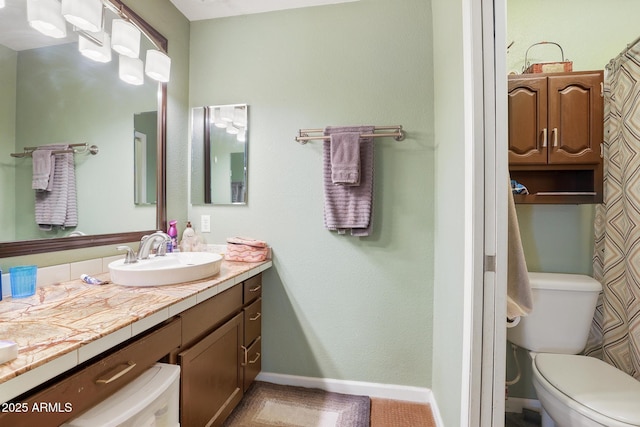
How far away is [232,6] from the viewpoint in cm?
182

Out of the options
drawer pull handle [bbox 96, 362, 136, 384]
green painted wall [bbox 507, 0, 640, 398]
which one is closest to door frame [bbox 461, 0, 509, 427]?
green painted wall [bbox 507, 0, 640, 398]

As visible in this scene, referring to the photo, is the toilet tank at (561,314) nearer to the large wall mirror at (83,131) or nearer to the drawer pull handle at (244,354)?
the drawer pull handle at (244,354)

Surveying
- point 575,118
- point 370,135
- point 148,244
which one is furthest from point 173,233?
point 575,118

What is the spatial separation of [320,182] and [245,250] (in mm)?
668

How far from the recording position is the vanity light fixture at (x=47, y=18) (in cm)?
108

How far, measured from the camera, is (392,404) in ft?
5.45

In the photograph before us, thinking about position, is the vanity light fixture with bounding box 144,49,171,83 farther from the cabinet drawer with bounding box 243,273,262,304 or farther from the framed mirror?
the cabinet drawer with bounding box 243,273,262,304

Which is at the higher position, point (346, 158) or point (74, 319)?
point (346, 158)

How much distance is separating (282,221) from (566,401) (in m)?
1.62

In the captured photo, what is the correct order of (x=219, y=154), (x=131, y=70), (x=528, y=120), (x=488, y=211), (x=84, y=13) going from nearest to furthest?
1. (x=488, y=211)
2. (x=84, y=13)
3. (x=528, y=120)
4. (x=131, y=70)
5. (x=219, y=154)

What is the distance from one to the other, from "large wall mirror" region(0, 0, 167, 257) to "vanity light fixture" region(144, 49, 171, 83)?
10cm

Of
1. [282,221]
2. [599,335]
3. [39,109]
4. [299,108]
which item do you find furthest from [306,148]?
[599,335]

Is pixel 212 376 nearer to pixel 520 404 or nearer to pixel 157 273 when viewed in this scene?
pixel 157 273

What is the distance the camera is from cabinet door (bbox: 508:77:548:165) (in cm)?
139
